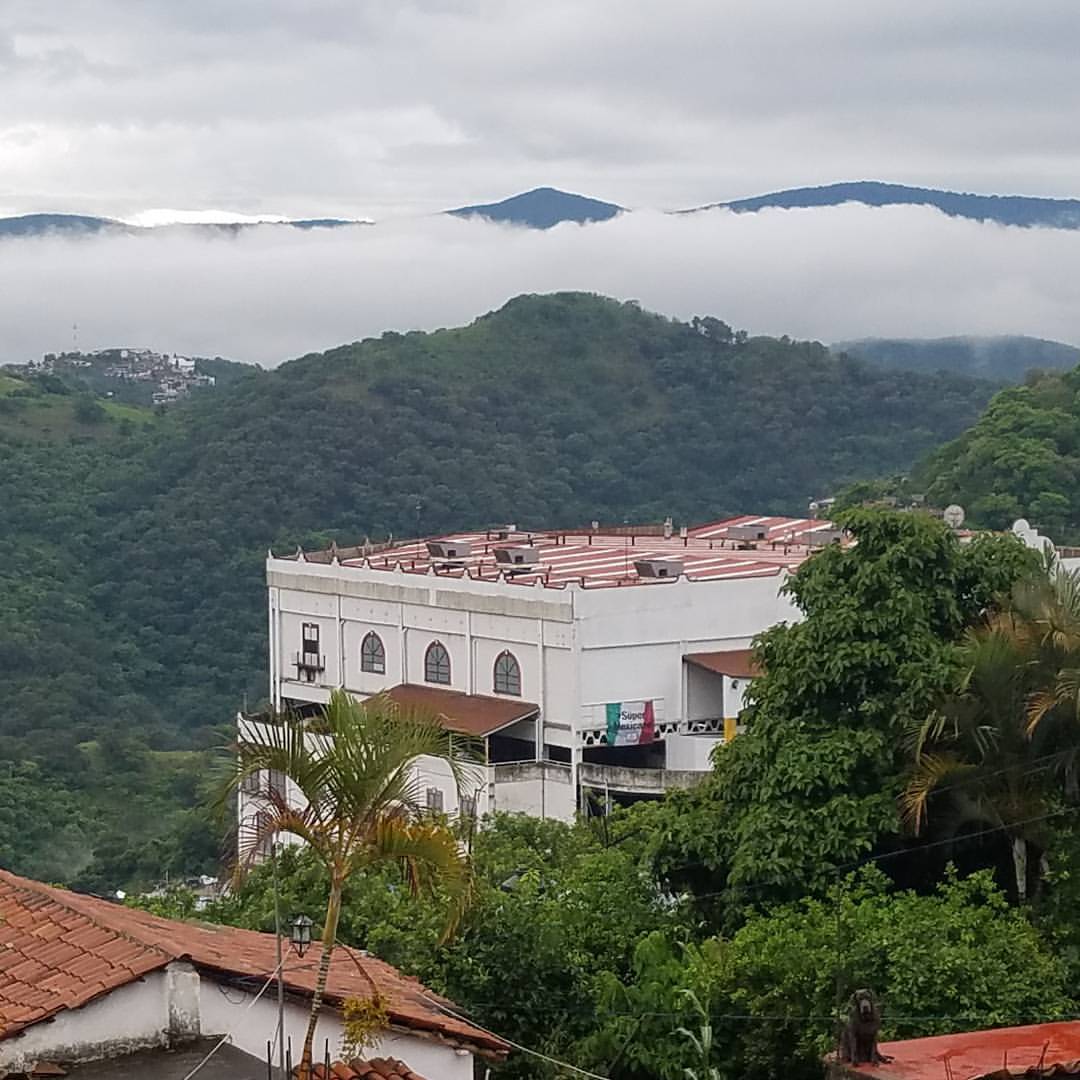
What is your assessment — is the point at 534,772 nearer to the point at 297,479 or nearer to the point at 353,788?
the point at 353,788

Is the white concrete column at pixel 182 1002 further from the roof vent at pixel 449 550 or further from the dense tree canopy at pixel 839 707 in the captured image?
the roof vent at pixel 449 550

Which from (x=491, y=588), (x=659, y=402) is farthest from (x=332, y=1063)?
(x=659, y=402)

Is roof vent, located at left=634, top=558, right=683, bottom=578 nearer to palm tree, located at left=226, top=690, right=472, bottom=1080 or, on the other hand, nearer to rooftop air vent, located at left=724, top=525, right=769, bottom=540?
rooftop air vent, located at left=724, top=525, right=769, bottom=540

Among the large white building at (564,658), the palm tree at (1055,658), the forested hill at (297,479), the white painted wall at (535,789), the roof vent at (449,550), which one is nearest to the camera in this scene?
the palm tree at (1055,658)

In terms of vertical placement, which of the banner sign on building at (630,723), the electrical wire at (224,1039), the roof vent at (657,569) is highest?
the electrical wire at (224,1039)

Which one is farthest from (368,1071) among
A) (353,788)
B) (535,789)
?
(535,789)

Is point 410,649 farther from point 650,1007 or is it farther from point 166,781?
point 650,1007

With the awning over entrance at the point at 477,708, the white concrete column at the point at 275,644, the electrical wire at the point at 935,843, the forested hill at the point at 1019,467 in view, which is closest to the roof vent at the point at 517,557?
the awning over entrance at the point at 477,708
